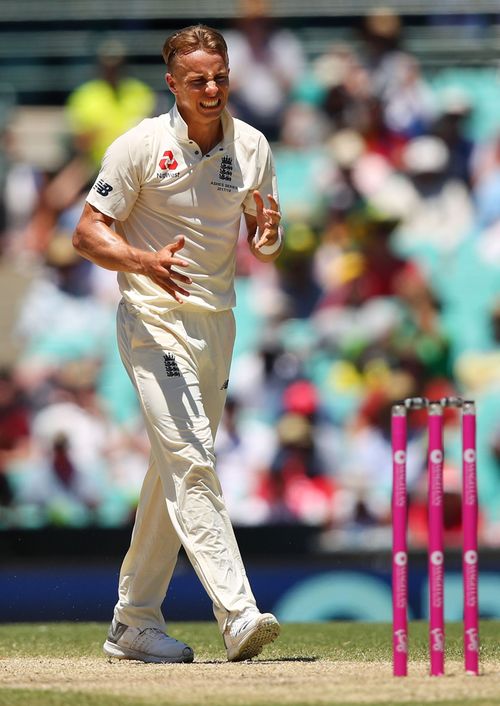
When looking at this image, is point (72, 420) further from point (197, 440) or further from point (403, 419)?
point (403, 419)

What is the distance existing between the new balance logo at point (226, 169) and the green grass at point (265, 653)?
1.64 metres

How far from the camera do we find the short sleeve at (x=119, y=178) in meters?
4.69

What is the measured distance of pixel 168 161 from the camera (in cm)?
476

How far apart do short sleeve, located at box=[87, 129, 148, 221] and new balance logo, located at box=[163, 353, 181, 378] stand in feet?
1.64

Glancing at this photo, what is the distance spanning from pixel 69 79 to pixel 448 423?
383 cm

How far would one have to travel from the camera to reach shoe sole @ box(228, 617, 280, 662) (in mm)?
4426

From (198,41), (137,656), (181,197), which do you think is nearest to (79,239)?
(181,197)

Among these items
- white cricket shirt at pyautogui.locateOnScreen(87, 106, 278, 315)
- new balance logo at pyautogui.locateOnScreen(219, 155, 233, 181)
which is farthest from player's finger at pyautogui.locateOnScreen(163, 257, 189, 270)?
new balance logo at pyautogui.locateOnScreen(219, 155, 233, 181)

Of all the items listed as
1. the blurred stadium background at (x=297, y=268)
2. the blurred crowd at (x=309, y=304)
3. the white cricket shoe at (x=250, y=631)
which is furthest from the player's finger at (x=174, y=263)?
the blurred crowd at (x=309, y=304)

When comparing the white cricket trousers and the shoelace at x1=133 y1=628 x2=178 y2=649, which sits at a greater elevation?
the white cricket trousers

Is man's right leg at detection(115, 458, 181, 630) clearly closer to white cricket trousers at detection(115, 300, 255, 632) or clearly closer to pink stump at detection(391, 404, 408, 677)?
white cricket trousers at detection(115, 300, 255, 632)

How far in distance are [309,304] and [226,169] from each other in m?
5.10

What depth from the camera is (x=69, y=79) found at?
10570mm

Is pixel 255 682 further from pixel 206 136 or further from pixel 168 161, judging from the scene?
pixel 206 136
